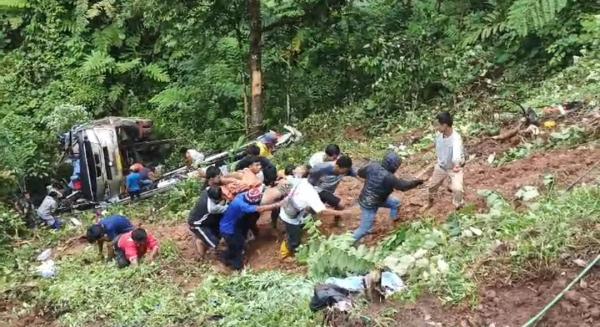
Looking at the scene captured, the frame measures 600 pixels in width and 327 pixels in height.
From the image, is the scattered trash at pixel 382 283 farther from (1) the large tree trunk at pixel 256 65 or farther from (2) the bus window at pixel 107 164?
(2) the bus window at pixel 107 164

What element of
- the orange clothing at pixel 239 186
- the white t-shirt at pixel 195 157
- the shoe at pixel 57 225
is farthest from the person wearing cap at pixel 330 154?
the shoe at pixel 57 225

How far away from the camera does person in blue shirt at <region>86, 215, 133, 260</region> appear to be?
960 cm

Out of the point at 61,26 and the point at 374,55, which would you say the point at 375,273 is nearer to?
the point at 374,55

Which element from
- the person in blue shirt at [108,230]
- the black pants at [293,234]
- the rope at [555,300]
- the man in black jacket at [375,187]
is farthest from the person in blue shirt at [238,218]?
the rope at [555,300]

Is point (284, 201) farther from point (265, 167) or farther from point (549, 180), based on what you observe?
point (549, 180)

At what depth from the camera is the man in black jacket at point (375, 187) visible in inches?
307

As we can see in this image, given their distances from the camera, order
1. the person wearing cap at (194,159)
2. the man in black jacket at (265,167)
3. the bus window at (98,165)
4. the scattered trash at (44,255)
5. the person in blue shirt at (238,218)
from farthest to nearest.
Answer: the bus window at (98,165) < the person wearing cap at (194,159) < the scattered trash at (44,255) < the man in black jacket at (265,167) < the person in blue shirt at (238,218)

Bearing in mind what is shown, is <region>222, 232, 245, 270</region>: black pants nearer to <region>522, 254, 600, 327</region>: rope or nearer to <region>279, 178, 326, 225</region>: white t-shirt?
<region>279, 178, 326, 225</region>: white t-shirt

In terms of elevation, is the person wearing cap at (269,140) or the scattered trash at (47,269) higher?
A: the person wearing cap at (269,140)

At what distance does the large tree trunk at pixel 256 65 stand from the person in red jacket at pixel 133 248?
15.6ft

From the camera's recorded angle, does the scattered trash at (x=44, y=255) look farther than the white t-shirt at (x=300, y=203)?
Yes

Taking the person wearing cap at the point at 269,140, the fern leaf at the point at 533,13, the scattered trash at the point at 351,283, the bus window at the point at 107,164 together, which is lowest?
the bus window at the point at 107,164

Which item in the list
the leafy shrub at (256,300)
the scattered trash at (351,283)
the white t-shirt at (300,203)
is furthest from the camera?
the white t-shirt at (300,203)

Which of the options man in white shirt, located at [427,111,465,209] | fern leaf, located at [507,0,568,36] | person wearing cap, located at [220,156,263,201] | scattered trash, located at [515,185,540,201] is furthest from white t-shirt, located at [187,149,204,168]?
scattered trash, located at [515,185,540,201]
